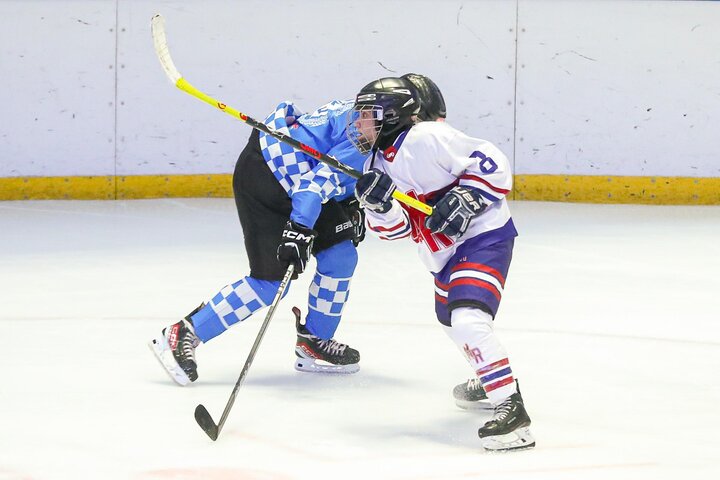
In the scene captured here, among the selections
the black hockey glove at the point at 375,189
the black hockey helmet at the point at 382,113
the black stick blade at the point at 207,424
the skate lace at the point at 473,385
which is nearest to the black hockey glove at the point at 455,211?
the black hockey glove at the point at 375,189

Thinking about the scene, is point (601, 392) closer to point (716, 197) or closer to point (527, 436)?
point (527, 436)

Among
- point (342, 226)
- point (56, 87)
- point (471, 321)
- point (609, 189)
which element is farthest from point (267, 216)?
point (609, 189)

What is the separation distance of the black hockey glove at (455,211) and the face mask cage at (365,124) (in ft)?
0.74

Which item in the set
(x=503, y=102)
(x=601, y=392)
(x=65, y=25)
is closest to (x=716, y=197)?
(x=503, y=102)

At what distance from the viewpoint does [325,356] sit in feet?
11.0

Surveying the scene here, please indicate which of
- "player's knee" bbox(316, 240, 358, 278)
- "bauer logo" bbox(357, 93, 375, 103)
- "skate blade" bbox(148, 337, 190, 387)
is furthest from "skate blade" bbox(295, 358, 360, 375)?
"bauer logo" bbox(357, 93, 375, 103)

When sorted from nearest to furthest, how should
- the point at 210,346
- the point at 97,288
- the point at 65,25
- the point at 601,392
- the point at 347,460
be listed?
1. the point at 347,460
2. the point at 601,392
3. the point at 210,346
4. the point at 97,288
5. the point at 65,25

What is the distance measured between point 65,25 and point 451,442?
16.6 feet

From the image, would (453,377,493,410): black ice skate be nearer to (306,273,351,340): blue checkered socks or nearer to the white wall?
(306,273,351,340): blue checkered socks

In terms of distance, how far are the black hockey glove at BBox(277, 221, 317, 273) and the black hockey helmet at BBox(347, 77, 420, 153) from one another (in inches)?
11.9

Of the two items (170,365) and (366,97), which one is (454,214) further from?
(170,365)

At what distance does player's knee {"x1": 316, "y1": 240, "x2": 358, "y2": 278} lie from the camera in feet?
10.8

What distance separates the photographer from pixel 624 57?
293 inches

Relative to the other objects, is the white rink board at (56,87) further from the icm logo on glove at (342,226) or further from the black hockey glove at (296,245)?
the black hockey glove at (296,245)
